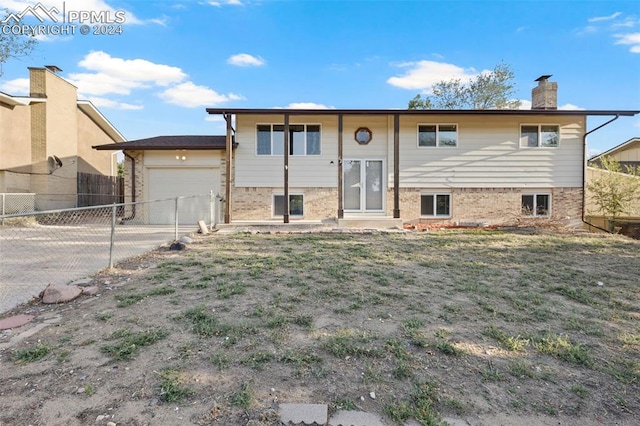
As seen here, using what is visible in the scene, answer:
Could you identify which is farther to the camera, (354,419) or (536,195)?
(536,195)

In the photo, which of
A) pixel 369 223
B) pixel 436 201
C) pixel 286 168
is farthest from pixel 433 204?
pixel 286 168

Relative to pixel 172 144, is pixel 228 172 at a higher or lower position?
lower

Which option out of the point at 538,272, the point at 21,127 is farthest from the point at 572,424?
the point at 21,127

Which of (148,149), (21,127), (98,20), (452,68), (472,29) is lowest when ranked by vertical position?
(148,149)

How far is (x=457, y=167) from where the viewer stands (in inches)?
487

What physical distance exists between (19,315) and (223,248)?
394cm

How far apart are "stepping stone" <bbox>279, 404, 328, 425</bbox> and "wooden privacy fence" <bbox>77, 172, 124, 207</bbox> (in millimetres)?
16383

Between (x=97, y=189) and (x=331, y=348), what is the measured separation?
1936 cm

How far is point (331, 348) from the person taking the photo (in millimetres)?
2613

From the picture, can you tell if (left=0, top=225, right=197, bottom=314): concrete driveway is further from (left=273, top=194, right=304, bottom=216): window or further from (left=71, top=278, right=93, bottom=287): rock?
(left=273, top=194, right=304, bottom=216): window

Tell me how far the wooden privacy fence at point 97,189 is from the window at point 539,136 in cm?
1796

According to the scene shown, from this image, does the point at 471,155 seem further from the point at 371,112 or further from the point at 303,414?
the point at 303,414

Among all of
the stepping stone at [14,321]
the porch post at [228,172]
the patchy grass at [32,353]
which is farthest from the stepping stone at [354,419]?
the porch post at [228,172]

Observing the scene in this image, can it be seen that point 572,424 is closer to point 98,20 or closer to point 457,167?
point 457,167
